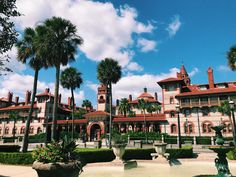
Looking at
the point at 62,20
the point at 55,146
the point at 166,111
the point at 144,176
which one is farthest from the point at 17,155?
the point at 166,111

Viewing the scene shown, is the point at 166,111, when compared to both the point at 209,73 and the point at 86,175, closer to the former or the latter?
the point at 209,73

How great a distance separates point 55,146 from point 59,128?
64.2 m

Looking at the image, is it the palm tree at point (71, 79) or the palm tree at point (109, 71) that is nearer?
the palm tree at point (109, 71)

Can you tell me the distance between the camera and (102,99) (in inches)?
3278

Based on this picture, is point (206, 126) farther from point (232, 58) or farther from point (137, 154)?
point (137, 154)

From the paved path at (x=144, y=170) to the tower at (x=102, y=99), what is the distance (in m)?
63.6

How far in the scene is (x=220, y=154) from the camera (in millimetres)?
10766

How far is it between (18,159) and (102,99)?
6649 cm

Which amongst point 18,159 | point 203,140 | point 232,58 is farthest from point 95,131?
point 18,159

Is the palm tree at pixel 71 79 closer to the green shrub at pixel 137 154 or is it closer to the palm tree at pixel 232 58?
the green shrub at pixel 137 154

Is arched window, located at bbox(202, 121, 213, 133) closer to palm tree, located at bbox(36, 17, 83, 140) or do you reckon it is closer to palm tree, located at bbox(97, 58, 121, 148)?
palm tree, located at bbox(97, 58, 121, 148)

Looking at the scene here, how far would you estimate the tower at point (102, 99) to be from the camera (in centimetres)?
8250

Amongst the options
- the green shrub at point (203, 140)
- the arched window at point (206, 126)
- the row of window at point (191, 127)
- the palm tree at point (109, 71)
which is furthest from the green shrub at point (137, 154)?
the arched window at point (206, 126)

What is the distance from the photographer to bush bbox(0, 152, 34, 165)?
1664 cm
